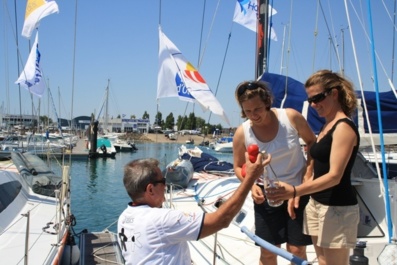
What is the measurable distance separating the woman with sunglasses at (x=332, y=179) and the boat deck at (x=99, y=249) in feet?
13.4

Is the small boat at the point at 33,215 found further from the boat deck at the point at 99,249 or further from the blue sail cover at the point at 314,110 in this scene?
the blue sail cover at the point at 314,110

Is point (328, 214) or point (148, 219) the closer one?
point (148, 219)

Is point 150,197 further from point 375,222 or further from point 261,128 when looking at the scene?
point 375,222

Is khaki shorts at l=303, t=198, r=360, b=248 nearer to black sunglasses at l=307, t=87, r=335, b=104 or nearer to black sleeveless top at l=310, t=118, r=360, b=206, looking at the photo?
black sleeveless top at l=310, t=118, r=360, b=206

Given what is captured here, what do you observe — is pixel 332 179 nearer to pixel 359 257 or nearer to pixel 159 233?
pixel 359 257

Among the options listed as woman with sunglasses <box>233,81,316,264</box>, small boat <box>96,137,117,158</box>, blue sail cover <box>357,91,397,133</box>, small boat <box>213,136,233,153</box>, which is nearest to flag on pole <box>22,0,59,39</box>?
small boat <box>213,136,233,153</box>

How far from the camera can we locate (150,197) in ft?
7.17

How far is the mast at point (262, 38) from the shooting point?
7.82 metres

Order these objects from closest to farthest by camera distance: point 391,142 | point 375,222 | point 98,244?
point 375,222 < point 391,142 < point 98,244

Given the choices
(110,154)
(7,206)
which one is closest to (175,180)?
(7,206)

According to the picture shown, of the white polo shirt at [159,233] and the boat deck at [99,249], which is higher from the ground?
the white polo shirt at [159,233]

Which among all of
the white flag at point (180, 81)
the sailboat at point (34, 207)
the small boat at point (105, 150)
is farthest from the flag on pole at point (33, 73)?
the small boat at point (105, 150)

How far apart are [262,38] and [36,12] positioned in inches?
230

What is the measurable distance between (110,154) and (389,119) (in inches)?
1544
